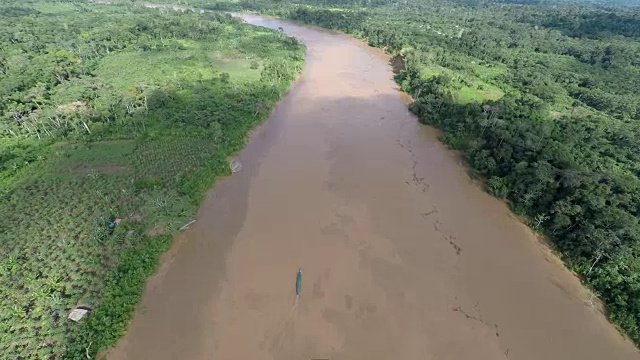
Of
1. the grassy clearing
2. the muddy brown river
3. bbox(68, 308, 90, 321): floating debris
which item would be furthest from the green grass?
bbox(68, 308, 90, 321): floating debris

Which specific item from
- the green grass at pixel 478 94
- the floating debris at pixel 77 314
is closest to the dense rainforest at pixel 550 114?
the green grass at pixel 478 94

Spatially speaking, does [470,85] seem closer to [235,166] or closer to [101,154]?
[235,166]

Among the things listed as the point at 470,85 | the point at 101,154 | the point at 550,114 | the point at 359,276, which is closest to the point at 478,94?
the point at 470,85

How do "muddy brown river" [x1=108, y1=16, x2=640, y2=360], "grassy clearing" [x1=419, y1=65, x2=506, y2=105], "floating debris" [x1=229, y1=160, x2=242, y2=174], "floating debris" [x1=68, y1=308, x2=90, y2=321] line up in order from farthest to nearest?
"grassy clearing" [x1=419, y1=65, x2=506, y2=105] → "floating debris" [x1=229, y1=160, x2=242, y2=174] → "muddy brown river" [x1=108, y1=16, x2=640, y2=360] → "floating debris" [x1=68, y1=308, x2=90, y2=321]

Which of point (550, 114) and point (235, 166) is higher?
point (550, 114)

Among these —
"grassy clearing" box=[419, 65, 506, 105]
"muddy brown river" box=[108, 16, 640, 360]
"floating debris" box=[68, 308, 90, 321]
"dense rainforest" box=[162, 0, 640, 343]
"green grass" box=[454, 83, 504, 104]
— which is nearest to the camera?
"floating debris" box=[68, 308, 90, 321]

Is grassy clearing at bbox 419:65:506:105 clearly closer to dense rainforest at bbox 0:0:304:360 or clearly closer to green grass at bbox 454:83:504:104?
green grass at bbox 454:83:504:104

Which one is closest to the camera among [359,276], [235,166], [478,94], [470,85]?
[359,276]

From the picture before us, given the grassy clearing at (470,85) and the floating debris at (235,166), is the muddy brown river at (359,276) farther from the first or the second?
the grassy clearing at (470,85)
